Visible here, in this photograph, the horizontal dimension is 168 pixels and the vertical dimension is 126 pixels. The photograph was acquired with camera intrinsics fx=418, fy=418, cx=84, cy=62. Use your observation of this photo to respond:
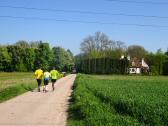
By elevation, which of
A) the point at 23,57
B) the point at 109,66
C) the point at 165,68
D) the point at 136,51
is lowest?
the point at 165,68

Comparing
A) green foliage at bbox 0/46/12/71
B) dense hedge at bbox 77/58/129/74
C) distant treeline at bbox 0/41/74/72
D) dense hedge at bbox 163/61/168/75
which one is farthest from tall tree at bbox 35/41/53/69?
dense hedge at bbox 163/61/168/75

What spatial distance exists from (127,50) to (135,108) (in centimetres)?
15583

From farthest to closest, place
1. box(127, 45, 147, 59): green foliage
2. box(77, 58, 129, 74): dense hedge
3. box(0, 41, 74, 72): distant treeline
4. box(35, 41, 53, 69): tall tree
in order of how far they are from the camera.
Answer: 1. box(127, 45, 147, 59): green foliage
2. box(35, 41, 53, 69): tall tree
3. box(0, 41, 74, 72): distant treeline
4. box(77, 58, 129, 74): dense hedge

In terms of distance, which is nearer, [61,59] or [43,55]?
[43,55]

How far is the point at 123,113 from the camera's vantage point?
53.3ft

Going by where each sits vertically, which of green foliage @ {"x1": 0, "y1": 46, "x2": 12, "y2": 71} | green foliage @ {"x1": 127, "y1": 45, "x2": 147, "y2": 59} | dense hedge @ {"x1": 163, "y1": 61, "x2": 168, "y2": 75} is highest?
green foliage @ {"x1": 127, "y1": 45, "x2": 147, "y2": 59}

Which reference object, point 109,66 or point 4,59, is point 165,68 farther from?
point 4,59

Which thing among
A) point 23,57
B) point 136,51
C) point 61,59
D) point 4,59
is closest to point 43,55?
point 23,57

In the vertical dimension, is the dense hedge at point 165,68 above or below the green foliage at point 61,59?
below

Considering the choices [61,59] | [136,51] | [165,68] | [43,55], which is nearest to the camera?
[165,68]

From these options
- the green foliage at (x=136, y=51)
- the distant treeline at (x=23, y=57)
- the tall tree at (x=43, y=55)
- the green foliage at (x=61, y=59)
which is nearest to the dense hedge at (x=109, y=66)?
the distant treeline at (x=23, y=57)

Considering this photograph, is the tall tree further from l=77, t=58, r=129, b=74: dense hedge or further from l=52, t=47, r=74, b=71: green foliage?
l=77, t=58, r=129, b=74: dense hedge

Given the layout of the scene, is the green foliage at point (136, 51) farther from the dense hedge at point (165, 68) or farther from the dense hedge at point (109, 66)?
the dense hedge at point (165, 68)

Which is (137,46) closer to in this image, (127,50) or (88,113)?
(127,50)
